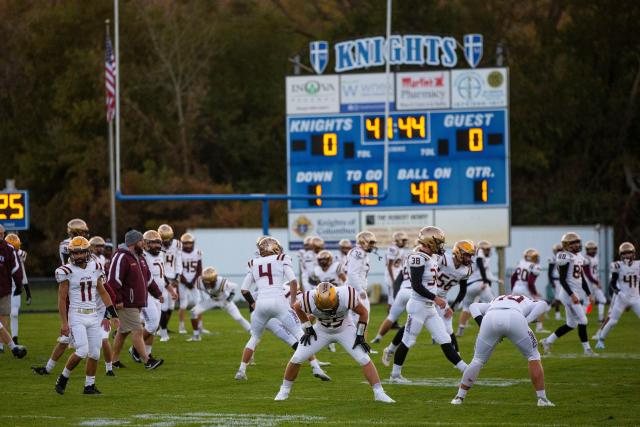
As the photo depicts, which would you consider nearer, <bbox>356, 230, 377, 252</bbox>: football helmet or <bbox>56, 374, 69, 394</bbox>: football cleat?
<bbox>56, 374, 69, 394</bbox>: football cleat

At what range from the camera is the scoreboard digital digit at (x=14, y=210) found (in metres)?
24.8

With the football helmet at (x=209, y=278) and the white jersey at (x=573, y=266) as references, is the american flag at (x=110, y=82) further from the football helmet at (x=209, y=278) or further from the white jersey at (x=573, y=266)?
the white jersey at (x=573, y=266)

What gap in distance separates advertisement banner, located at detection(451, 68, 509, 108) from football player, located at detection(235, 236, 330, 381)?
13.8m

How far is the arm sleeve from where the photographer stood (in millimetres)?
13398

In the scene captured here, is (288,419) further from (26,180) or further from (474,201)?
(26,180)

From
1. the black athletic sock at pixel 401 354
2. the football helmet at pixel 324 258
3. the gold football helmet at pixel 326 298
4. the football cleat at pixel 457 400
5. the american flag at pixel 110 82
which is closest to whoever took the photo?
the gold football helmet at pixel 326 298

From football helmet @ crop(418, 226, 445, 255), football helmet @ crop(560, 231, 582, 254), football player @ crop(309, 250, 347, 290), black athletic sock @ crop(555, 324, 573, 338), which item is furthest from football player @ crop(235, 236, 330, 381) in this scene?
football player @ crop(309, 250, 347, 290)

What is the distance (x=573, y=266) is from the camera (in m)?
17.6

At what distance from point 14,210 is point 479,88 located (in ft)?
35.3

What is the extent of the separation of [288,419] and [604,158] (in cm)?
3875

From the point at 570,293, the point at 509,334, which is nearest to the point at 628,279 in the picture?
the point at 570,293

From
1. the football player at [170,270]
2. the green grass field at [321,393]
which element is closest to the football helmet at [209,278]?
the green grass field at [321,393]

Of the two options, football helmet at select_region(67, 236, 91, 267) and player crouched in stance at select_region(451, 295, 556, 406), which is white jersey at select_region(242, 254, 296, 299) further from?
player crouched in stance at select_region(451, 295, 556, 406)

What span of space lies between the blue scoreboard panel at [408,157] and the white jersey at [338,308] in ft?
49.7
